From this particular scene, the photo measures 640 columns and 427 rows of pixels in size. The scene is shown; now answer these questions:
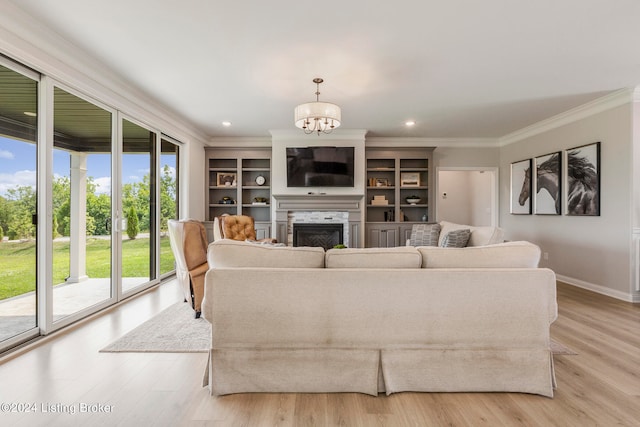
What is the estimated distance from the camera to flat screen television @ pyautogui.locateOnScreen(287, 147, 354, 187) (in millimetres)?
5785

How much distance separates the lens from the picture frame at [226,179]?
653 centimetres

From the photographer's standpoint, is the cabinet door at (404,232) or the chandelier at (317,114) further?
Result: the cabinet door at (404,232)

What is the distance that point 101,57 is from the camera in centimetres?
297

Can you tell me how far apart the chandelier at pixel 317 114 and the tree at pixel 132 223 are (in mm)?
2449

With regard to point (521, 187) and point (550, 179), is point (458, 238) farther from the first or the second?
point (521, 187)

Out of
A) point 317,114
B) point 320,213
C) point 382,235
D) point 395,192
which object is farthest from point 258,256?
point 395,192

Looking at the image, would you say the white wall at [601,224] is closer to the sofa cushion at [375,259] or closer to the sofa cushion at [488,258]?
the sofa cushion at [488,258]

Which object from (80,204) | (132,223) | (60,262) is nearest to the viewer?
(60,262)

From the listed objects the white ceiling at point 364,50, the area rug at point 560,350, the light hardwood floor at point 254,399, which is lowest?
the light hardwood floor at point 254,399

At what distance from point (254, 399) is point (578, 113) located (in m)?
5.39

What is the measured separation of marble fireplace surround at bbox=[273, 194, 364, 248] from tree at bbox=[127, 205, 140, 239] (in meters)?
2.36

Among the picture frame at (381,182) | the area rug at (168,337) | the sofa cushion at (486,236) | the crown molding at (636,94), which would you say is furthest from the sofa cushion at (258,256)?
the picture frame at (381,182)

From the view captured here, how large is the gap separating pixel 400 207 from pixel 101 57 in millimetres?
5295

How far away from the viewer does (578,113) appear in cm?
445
